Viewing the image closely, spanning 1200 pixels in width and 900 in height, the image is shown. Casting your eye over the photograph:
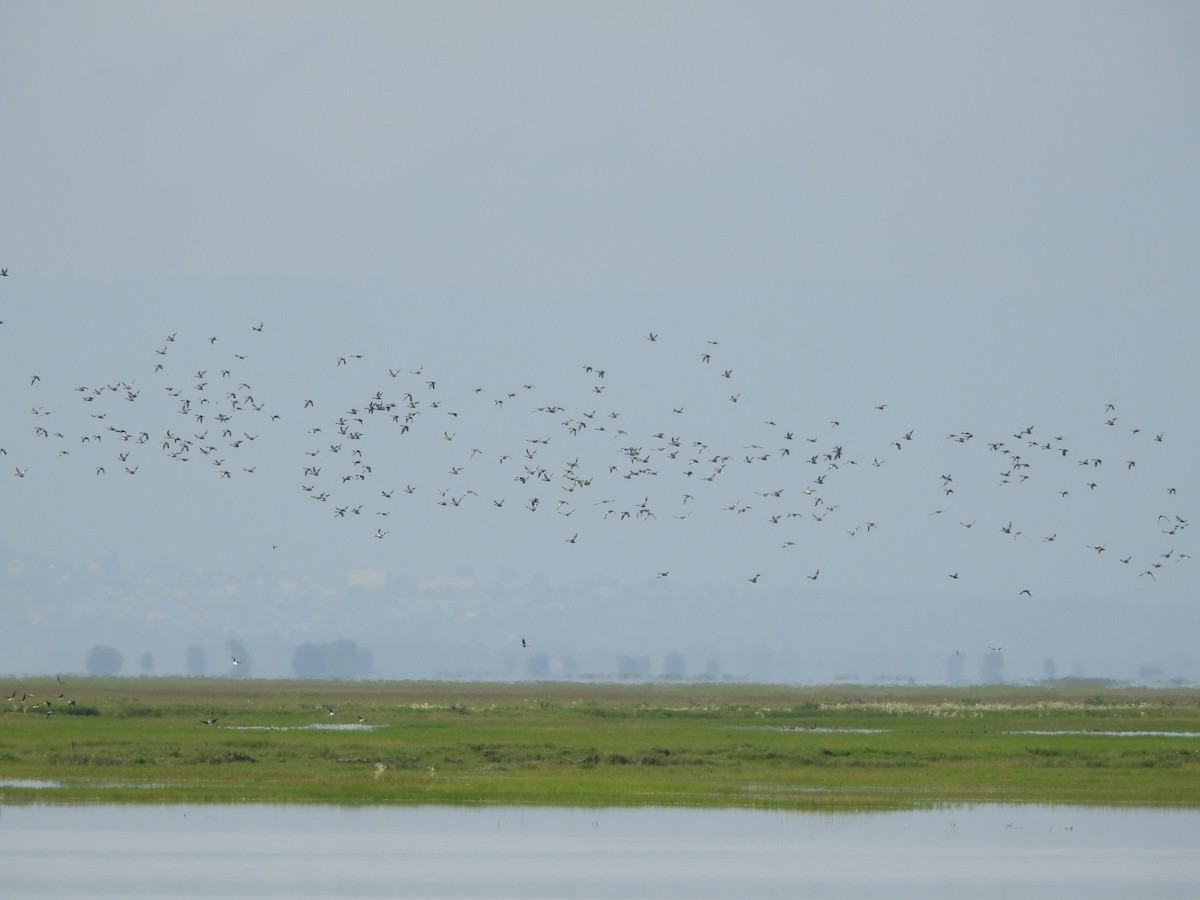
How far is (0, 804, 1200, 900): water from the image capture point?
3244 cm

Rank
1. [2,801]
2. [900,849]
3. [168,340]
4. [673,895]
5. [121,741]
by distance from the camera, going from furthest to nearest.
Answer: [121,741] → [168,340] → [2,801] → [900,849] → [673,895]

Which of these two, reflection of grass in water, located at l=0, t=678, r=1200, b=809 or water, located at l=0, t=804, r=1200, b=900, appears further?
reflection of grass in water, located at l=0, t=678, r=1200, b=809

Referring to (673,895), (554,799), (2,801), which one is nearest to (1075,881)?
(673,895)

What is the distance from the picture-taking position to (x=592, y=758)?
54.8 m

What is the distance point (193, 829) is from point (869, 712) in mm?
54385

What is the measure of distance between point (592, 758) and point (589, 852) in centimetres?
1785

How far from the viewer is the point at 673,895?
32031mm

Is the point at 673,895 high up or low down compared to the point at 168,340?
down

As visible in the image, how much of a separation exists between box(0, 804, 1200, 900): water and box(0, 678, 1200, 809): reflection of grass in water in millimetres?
2759

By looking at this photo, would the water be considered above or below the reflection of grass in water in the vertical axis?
below

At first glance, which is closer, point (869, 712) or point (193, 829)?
point (193, 829)

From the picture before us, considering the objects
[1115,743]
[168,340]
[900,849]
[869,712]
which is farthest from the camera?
[869,712]

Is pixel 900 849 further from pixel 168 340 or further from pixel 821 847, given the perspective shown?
pixel 168 340

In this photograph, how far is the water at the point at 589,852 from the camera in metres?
32.4
